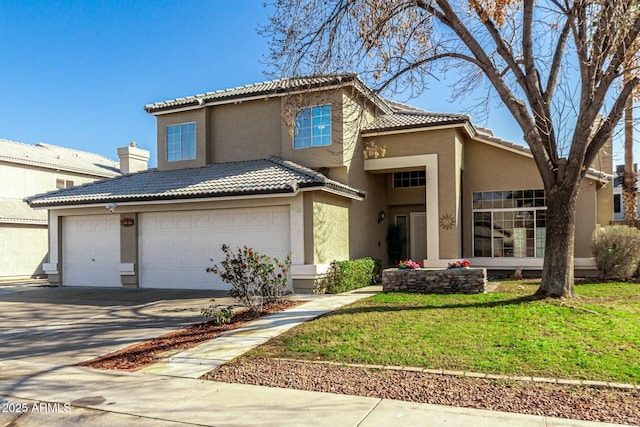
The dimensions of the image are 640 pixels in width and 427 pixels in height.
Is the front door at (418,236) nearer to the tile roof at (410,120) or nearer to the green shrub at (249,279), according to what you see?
the tile roof at (410,120)

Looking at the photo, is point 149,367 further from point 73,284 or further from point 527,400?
point 73,284

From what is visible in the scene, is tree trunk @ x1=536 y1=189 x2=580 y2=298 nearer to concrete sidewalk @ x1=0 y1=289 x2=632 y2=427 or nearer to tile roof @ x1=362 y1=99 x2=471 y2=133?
tile roof @ x1=362 y1=99 x2=471 y2=133

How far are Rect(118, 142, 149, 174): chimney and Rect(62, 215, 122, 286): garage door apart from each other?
40.7 feet

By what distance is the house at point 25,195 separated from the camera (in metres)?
23.4

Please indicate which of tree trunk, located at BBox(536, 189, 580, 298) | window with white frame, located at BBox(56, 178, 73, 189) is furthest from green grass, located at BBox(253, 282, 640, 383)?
window with white frame, located at BBox(56, 178, 73, 189)

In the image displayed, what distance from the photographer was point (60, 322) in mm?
10617

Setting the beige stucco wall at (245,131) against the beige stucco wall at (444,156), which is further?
the beige stucco wall at (245,131)

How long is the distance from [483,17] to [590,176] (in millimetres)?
8207

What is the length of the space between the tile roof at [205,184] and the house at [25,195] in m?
7.47

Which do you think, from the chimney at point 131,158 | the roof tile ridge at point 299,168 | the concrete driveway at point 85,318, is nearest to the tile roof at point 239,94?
the roof tile ridge at point 299,168

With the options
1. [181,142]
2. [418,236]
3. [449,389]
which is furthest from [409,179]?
[449,389]

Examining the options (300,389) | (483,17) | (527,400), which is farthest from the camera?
(483,17)

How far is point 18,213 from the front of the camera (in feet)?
78.0

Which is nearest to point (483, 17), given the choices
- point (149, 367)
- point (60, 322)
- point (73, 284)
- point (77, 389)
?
point (149, 367)
